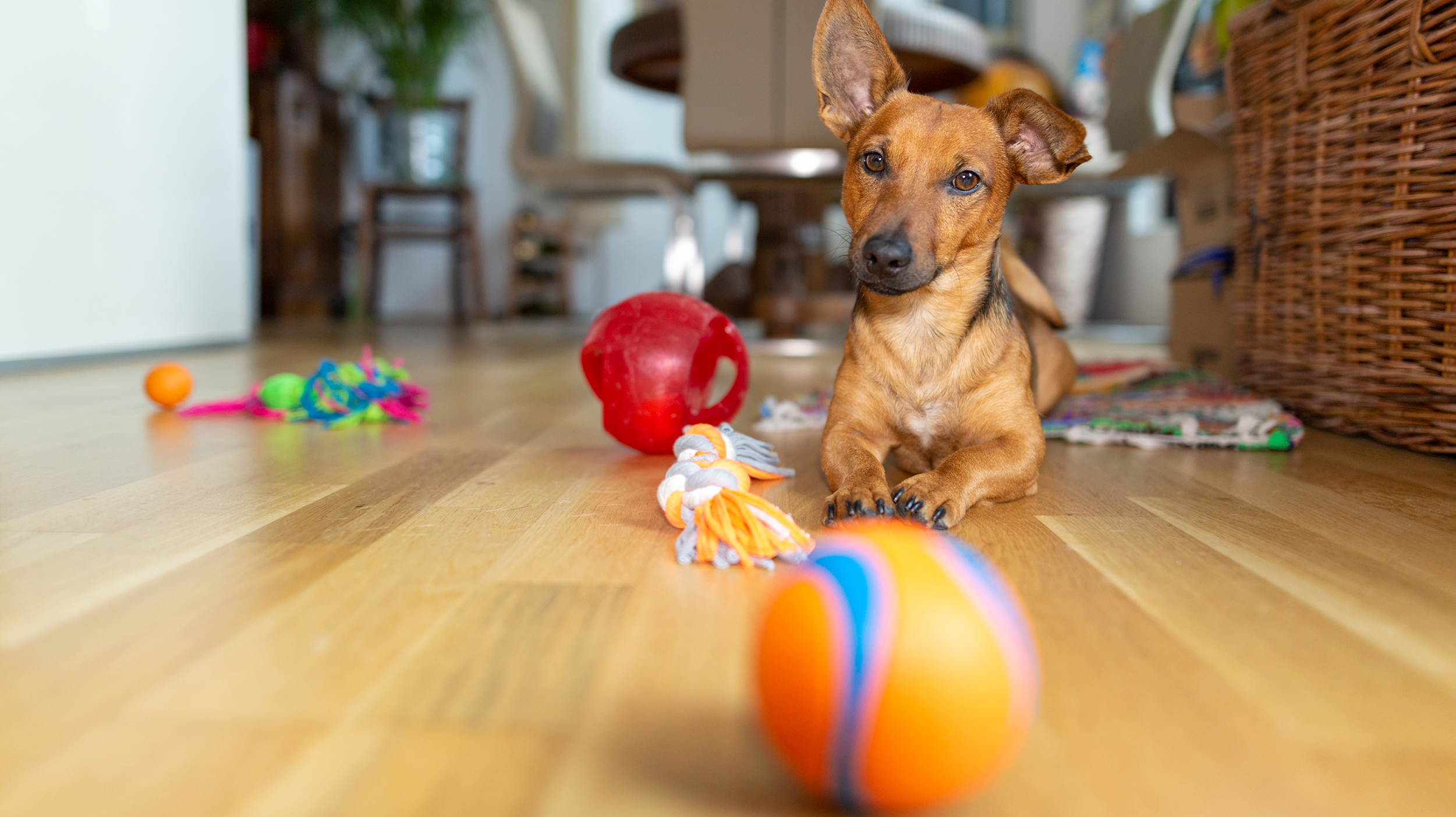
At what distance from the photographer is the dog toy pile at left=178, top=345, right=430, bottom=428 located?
7.19 ft

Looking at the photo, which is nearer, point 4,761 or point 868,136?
point 4,761

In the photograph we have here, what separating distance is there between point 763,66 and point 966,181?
→ 7.42 ft

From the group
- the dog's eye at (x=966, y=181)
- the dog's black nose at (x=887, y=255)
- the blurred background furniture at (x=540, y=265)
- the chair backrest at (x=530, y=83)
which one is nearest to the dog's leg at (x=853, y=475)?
the dog's black nose at (x=887, y=255)

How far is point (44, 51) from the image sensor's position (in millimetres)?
3064

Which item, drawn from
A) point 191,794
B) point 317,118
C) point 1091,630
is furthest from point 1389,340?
point 317,118

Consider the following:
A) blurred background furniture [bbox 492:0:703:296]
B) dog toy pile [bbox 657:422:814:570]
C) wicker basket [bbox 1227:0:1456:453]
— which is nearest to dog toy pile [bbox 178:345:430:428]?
dog toy pile [bbox 657:422:814:570]

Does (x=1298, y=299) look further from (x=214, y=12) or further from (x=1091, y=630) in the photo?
(x=214, y=12)

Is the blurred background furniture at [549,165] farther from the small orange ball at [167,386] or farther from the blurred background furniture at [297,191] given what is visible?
the blurred background furniture at [297,191]

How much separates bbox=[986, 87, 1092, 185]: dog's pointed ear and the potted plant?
6.00 meters

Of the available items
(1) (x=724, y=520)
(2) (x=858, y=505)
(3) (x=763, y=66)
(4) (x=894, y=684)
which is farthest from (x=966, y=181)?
(3) (x=763, y=66)

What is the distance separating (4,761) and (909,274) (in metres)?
1.13

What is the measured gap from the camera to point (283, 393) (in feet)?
7.41

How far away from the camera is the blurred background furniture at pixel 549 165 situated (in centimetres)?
448

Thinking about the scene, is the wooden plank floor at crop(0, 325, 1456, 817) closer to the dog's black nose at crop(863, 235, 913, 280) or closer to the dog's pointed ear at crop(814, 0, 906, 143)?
the dog's black nose at crop(863, 235, 913, 280)
